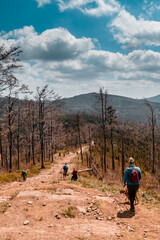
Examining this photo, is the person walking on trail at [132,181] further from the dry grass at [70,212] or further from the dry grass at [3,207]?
the dry grass at [3,207]

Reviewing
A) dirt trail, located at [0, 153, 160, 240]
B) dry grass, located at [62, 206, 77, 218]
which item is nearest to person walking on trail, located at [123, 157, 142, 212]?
dirt trail, located at [0, 153, 160, 240]

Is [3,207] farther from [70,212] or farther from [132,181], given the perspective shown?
[132,181]

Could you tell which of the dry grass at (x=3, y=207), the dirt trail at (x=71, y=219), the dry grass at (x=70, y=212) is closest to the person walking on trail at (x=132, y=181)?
the dirt trail at (x=71, y=219)

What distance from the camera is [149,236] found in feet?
16.2

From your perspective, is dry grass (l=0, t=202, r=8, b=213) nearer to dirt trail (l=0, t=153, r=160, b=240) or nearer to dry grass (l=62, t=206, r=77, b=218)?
dirt trail (l=0, t=153, r=160, b=240)

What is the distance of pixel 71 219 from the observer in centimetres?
603

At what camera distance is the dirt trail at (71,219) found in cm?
485

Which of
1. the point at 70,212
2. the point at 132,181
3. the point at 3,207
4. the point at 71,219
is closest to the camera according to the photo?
the point at 71,219

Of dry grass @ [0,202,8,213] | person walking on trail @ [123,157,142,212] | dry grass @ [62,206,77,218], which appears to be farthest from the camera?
person walking on trail @ [123,157,142,212]

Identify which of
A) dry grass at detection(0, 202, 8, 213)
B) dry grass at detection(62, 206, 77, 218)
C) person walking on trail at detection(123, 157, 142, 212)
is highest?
→ person walking on trail at detection(123, 157, 142, 212)

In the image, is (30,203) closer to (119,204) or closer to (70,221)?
(70,221)

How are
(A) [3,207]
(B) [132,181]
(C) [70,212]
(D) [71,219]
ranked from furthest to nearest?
1. (B) [132,181]
2. (A) [3,207]
3. (C) [70,212]
4. (D) [71,219]

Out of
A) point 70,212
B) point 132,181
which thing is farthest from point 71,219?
point 132,181

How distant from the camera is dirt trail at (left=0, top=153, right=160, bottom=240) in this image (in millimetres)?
4852
